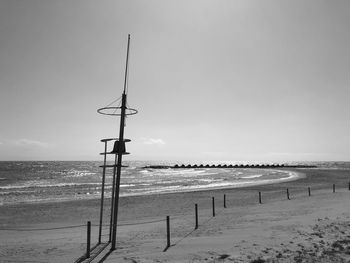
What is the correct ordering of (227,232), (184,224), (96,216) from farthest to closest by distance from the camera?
(96,216)
(184,224)
(227,232)

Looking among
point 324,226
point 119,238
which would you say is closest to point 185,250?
point 119,238

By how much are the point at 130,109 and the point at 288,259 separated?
21.8 ft

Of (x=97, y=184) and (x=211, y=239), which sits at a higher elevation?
(x=97, y=184)

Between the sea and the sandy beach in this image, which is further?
the sea

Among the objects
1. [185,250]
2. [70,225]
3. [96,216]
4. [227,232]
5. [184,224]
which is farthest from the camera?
[96,216]

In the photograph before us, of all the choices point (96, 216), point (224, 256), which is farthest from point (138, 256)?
point (96, 216)

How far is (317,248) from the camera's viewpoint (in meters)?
9.13

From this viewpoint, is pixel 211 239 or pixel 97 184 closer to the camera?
pixel 211 239

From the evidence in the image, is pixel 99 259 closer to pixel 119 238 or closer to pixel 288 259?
pixel 119 238

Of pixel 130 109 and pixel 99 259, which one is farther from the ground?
pixel 130 109

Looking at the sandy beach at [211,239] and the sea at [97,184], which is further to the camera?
the sea at [97,184]

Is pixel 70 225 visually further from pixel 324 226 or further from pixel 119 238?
pixel 324 226

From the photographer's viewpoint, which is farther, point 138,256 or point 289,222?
point 289,222

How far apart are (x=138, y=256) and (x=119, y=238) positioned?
3.35 metres
